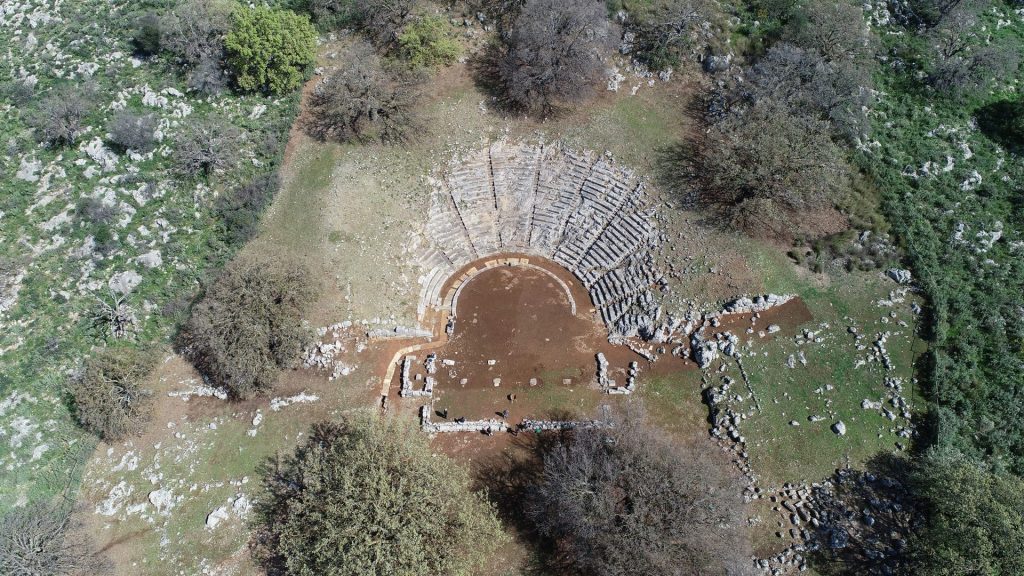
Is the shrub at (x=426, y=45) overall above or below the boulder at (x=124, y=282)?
above

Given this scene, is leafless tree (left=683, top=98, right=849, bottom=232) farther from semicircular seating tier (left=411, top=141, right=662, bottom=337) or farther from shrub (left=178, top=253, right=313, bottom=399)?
shrub (left=178, top=253, right=313, bottom=399)

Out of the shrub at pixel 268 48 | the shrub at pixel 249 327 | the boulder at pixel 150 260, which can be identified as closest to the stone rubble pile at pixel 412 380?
the shrub at pixel 249 327

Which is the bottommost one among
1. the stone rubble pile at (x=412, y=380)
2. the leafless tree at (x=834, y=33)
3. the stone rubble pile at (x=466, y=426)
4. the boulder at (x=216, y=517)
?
the boulder at (x=216, y=517)

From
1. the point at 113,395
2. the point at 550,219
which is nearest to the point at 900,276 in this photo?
the point at 550,219

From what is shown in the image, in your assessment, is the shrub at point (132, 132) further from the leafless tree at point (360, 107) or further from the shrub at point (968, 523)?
the shrub at point (968, 523)

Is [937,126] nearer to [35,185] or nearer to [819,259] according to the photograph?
[819,259]

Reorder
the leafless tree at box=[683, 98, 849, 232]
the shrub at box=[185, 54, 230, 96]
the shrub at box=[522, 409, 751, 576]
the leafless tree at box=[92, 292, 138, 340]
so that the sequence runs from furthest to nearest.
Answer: the shrub at box=[185, 54, 230, 96]
the leafless tree at box=[683, 98, 849, 232]
the leafless tree at box=[92, 292, 138, 340]
the shrub at box=[522, 409, 751, 576]

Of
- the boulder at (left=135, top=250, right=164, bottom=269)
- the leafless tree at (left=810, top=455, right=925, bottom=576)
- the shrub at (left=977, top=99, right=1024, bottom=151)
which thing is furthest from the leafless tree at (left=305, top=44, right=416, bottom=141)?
the shrub at (left=977, top=99, right=1024, bottom=151)
